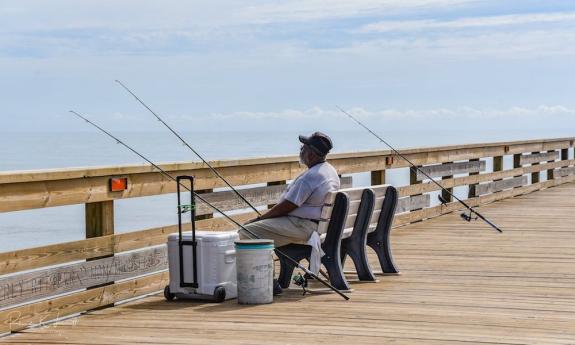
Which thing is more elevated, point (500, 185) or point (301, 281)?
point (500, 185)

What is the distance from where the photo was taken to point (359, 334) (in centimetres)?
670

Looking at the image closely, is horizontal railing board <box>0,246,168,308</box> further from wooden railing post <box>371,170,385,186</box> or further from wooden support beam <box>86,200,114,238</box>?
wooden railing post <box>371,170,385,186</box>

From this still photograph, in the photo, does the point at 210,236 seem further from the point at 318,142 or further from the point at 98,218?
the point at 318,142

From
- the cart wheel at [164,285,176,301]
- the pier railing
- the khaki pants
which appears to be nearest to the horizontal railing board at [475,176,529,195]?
the pier railing

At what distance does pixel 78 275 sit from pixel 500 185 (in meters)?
11.7

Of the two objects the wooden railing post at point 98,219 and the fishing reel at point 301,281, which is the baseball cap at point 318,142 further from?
the wooden railing post at point 98,219

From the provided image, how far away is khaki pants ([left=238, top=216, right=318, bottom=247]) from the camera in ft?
26.9

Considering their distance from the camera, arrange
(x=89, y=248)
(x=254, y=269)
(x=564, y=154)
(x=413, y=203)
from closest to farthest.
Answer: (x=89, y=248) → (x=254, y=269) → (x=413, y=203) → (x=564, y=154)

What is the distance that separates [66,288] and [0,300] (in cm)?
65

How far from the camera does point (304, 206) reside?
8.29 meters

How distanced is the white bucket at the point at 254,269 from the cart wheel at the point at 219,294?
127 millimetres

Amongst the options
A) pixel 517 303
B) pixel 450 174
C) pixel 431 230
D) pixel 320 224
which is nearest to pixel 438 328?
pixel 517 303

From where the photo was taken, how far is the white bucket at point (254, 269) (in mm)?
7781

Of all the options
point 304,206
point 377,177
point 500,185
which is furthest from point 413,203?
point 304,206
